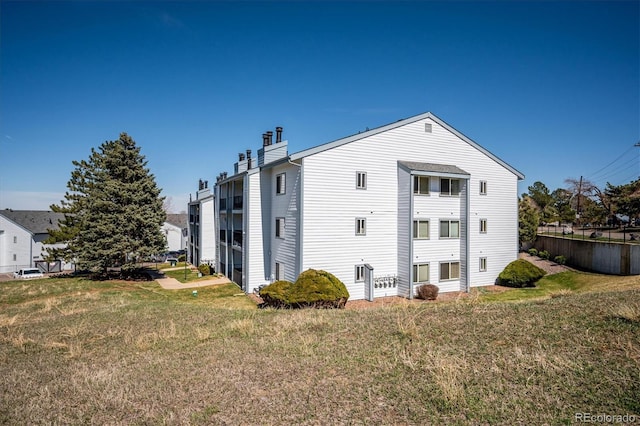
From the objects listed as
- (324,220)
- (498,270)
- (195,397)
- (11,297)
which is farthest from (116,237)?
(498,270)

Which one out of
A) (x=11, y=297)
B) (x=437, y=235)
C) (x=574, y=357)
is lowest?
(x=11, y=297)

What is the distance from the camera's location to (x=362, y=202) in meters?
21.2

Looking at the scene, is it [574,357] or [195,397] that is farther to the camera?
[574,357]

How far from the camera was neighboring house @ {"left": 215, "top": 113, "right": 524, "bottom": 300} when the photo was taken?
20.3 metres

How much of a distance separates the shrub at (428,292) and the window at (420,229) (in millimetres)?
2919

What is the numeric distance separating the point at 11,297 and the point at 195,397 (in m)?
22.5

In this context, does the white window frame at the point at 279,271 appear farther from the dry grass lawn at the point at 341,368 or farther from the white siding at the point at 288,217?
the dry grass lawn at the point at 341,368

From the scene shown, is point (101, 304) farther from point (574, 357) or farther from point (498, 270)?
point (498, 270)

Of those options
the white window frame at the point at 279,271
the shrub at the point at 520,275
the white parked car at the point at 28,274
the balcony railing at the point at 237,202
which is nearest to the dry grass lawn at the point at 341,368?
the white window frame at the point at 279,271

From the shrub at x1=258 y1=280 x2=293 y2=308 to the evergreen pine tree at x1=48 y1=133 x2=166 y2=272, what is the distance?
52.1 ft

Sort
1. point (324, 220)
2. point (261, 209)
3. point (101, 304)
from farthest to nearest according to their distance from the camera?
1. point (261, 209)
2. point (324, 220)
3. point (101, 304)

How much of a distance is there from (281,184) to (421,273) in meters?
10.2

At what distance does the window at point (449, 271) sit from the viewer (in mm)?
23484

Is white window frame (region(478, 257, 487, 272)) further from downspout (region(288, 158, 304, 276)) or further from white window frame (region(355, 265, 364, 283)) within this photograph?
downspout (region(288, 158, 304, 276))
